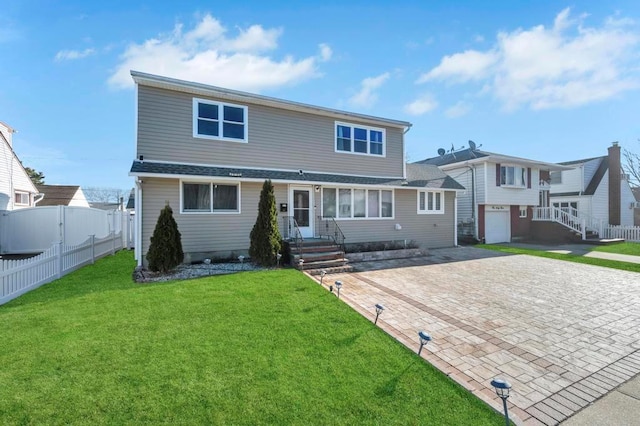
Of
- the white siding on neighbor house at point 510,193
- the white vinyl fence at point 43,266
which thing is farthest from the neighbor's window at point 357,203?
the white vinyl fence at point 43,266

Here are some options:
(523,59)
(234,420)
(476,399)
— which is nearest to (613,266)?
(523,59)

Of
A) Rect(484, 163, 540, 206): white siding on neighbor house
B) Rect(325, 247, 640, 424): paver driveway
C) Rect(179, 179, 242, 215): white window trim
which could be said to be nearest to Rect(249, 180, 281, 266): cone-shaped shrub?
Rect(179, 179, 242, 215): white window trim

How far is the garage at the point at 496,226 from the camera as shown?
19438mm

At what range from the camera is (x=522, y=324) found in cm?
559

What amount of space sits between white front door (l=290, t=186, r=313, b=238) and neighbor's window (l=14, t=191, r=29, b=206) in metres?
16.8

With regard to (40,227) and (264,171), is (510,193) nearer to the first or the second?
(264,171)

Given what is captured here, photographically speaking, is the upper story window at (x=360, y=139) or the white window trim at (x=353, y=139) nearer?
the white window trim at (x=353, y=139)

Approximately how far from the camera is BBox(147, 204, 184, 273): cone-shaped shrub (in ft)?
28.2

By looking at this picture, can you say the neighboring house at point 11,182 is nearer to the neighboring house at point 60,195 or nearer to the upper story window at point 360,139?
the neighboring house at point 60,195

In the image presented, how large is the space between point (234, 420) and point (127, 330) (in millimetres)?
2944

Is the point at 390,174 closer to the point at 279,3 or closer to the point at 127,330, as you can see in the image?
the point at 279,3

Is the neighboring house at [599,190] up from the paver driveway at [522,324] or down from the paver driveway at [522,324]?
up

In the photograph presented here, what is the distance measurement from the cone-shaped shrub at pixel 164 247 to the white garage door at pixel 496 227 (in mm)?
18675

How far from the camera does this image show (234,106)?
11.8 metres
